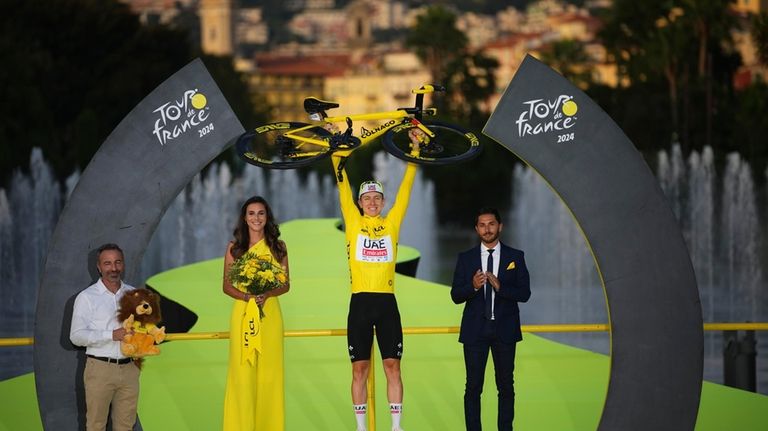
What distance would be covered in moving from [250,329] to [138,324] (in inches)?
29.7

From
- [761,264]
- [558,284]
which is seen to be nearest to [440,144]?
[558,284]

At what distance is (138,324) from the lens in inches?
354

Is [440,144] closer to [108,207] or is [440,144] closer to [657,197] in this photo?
[657,197]

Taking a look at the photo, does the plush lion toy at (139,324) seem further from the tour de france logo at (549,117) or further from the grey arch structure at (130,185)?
the tour de france logo at (549,117)

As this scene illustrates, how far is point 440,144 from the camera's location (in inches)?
389

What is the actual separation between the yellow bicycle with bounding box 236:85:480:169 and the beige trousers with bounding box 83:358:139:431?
1.56 m

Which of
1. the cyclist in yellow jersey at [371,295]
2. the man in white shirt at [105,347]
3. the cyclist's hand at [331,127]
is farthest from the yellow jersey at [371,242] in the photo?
the man in white shirt at [105,347]

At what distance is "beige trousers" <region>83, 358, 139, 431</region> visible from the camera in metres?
9.12

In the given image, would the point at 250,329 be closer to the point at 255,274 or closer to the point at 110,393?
the point at 255,274

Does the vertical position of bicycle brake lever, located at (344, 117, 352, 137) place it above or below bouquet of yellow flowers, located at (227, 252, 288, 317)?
above

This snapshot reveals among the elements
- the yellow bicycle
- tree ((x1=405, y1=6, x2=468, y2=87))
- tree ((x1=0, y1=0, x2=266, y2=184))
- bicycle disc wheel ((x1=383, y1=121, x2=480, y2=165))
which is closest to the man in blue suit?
bicycle disc wheel ((x1=383, y1=121, x2=480, y2=165))

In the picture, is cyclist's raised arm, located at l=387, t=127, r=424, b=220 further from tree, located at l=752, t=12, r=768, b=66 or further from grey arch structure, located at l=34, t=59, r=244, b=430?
tree, located at l=752, t=12, r=768, b=66

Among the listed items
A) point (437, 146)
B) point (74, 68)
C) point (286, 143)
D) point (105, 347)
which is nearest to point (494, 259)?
point (437, 146)

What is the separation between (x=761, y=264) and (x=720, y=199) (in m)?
14.3
